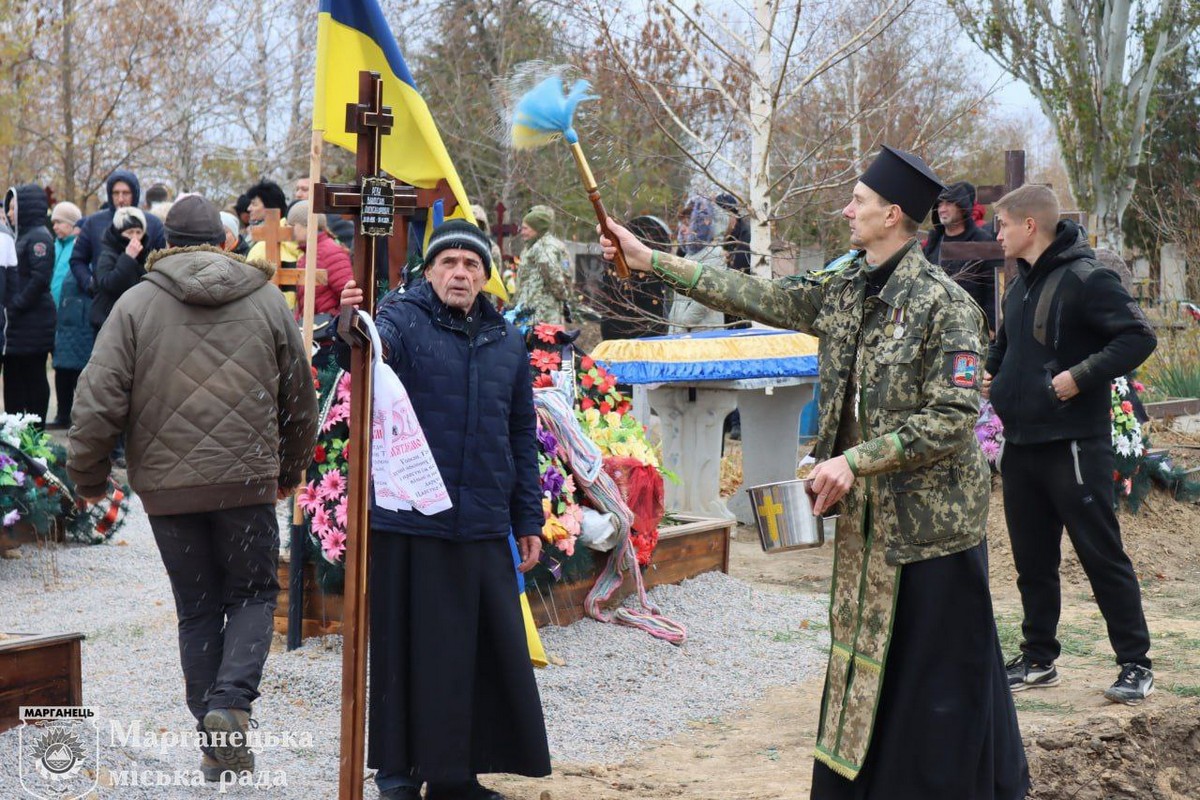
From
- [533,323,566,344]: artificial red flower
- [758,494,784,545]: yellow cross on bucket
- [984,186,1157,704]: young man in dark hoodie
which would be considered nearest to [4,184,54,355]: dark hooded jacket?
[533,323,566,344]: artificial red flower

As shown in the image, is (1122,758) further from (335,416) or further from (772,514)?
(335,416)

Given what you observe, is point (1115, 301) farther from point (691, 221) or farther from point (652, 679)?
point (691, 221)

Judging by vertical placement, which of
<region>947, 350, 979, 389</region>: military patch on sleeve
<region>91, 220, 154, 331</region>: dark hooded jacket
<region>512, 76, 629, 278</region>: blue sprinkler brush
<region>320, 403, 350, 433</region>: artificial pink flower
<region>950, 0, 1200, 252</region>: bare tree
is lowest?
<region>320, 403, 350, 433</region>: artificial pink flower

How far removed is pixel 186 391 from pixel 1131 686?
4.11 m

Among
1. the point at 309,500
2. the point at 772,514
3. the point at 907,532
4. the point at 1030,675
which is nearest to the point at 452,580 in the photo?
the point at 772,514

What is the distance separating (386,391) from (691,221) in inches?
290

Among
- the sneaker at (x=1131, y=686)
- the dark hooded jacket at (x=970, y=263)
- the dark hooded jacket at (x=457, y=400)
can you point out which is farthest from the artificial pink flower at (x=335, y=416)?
the dark hooded jacket at (x=970, y=263)

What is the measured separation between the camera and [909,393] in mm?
3982

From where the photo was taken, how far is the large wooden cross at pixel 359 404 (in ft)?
12.7

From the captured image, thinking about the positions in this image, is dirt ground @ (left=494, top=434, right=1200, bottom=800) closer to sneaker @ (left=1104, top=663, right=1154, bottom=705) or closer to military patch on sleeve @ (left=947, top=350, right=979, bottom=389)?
sneaker @ (left=1104, top=663, right=1154, bottom=705)

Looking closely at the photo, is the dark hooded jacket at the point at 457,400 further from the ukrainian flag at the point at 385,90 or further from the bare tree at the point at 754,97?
the bare tree at the point at 754,97

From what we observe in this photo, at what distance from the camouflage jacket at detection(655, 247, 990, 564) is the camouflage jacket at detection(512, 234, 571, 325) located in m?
8.34

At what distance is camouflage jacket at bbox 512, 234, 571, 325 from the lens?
493 inches

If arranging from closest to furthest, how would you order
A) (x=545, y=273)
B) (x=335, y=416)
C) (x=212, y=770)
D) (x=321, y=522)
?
(x=212, y=770), (x=321, y=522), (x=335, y=416), (x=545, y=273)
